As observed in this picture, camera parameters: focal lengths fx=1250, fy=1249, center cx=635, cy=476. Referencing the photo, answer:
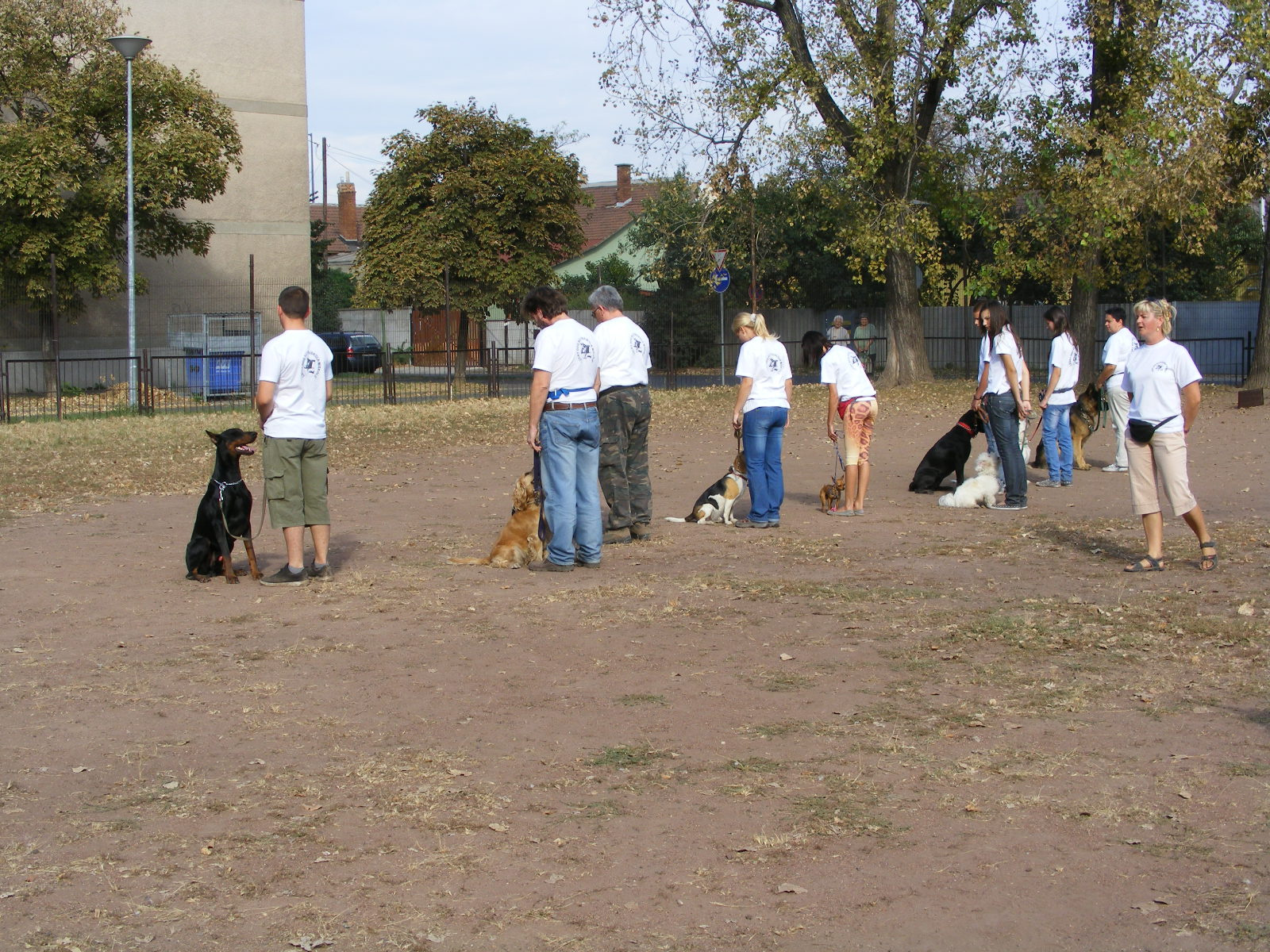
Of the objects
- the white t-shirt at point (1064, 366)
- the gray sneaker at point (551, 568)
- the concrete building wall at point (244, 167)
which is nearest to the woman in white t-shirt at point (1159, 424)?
the gray sneaker at point (551, 568)


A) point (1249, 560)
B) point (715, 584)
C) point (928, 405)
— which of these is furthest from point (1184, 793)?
point (928, 405)

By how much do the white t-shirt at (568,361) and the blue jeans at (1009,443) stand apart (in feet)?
14.0

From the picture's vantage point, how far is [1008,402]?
36.4 feet

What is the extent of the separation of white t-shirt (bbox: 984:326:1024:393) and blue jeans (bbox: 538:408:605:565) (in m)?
4.09

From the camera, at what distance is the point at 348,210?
69.2 meters

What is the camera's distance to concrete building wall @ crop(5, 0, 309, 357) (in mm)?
32375

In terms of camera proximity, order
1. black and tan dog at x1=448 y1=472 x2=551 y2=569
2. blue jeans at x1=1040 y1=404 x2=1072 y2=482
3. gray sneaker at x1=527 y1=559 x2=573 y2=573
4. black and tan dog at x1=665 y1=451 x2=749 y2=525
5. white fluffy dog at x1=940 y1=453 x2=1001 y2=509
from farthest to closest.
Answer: blue jeans at x1=1040 y1=404 x2=1072 y2=482 → white fluffy dog at x1=940 y1=453 x2=1001 y2=509 → black and tan dog at x1=665 y1=451 x2=749 y2=525 → black and tan dog at x1=448 y1=472 x2=551 y2=569 → gray sneaker at x1=527 y1=559 x2=573 y2=573

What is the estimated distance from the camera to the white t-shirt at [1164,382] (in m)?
8.27

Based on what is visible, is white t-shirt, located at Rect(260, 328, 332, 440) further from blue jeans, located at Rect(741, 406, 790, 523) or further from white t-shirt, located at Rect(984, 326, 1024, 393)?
white t-shirt, located at Rect(984, 326, 1024, 393)

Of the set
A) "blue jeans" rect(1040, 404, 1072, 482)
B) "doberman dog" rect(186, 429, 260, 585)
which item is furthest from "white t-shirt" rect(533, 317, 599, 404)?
"blue jeans" rect(1040, 404, 1072, 482)

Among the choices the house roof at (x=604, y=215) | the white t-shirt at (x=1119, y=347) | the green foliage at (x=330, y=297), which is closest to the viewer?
the white t-shirt at (x=1119, y=347)

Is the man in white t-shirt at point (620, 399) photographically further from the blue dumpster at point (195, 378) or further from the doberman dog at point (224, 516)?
the blue dumpster at point (195, 378)

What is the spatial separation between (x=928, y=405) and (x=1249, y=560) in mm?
14893

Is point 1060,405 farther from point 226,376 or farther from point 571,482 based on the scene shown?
point 226,376
